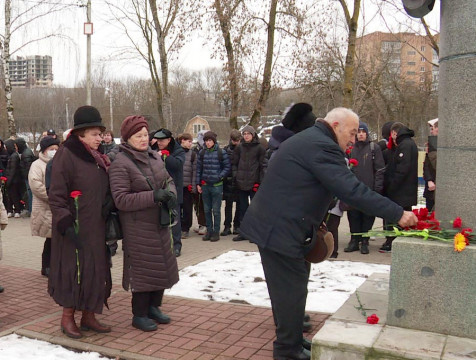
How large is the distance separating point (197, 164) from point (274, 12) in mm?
7721

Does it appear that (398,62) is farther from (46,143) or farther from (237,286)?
(237,286)

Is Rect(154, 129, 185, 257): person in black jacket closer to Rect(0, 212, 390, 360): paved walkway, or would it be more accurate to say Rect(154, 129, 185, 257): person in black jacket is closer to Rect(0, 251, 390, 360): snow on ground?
Rect(0, 251, 390, 360): snow on ground

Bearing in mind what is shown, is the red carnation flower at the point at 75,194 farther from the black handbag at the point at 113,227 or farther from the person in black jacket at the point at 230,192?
the person in black jacket at the point at 230,192

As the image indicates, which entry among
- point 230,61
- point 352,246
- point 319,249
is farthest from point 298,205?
point 230,61

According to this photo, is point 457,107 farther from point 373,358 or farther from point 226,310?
point 226,310

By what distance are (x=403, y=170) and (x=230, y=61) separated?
937cm

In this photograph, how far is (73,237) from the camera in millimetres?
4457

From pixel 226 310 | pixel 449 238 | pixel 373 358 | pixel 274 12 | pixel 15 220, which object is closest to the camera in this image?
pixel 373 358

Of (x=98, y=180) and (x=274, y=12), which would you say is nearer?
(x=98, y=180)

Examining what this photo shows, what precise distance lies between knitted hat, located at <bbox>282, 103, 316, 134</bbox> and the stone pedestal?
1460mm

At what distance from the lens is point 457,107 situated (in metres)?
3.73

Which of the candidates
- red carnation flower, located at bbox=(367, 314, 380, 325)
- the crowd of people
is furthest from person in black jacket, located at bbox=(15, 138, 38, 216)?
red carnation flower, located at bbox=(367, 314, 380, 325)

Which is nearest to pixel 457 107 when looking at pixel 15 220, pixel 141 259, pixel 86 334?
pixel 141 259

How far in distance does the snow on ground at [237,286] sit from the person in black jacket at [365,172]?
41.8 inches
